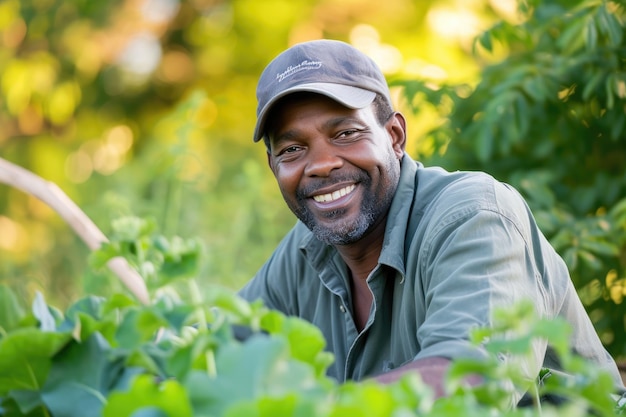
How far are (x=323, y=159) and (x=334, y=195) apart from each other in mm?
97

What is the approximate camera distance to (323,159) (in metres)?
2.29

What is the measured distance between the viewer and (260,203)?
4293 mm

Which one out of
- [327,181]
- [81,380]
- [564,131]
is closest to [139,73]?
[564,131]

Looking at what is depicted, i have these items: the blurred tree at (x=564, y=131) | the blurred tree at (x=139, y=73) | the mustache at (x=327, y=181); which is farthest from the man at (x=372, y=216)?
the blurred tree at (x=139, y=73)

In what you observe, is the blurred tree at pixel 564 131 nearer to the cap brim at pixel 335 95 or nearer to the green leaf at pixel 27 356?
the cap brim at pixel 335 95

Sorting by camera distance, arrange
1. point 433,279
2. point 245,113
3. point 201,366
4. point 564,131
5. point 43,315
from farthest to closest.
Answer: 1. point 245,113
2. point 564,131
3. point 433,279
4. point 43,315
5. point 201,366

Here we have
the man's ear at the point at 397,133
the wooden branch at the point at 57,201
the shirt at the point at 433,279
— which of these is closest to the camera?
the shirt at the point at 433,279

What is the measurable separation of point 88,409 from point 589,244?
206 cm

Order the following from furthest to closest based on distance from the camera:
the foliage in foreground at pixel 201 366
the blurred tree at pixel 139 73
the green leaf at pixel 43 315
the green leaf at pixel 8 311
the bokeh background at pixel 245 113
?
the blurred tree at pixel 139 73
the bokeh background at pixel 245 113
the green leaf at pixel 8 311
the green leaf at pixel 43 315
the foliage in foreground at pixel 201 366

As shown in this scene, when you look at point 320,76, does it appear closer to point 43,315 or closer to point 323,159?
point 323,159

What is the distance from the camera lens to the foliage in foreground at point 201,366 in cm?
85

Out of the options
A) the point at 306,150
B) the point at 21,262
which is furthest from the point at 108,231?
the point at 306,150

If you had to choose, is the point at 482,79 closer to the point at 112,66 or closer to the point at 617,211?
the point at 617,211

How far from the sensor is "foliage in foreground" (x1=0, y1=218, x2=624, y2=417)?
0.85 metres
